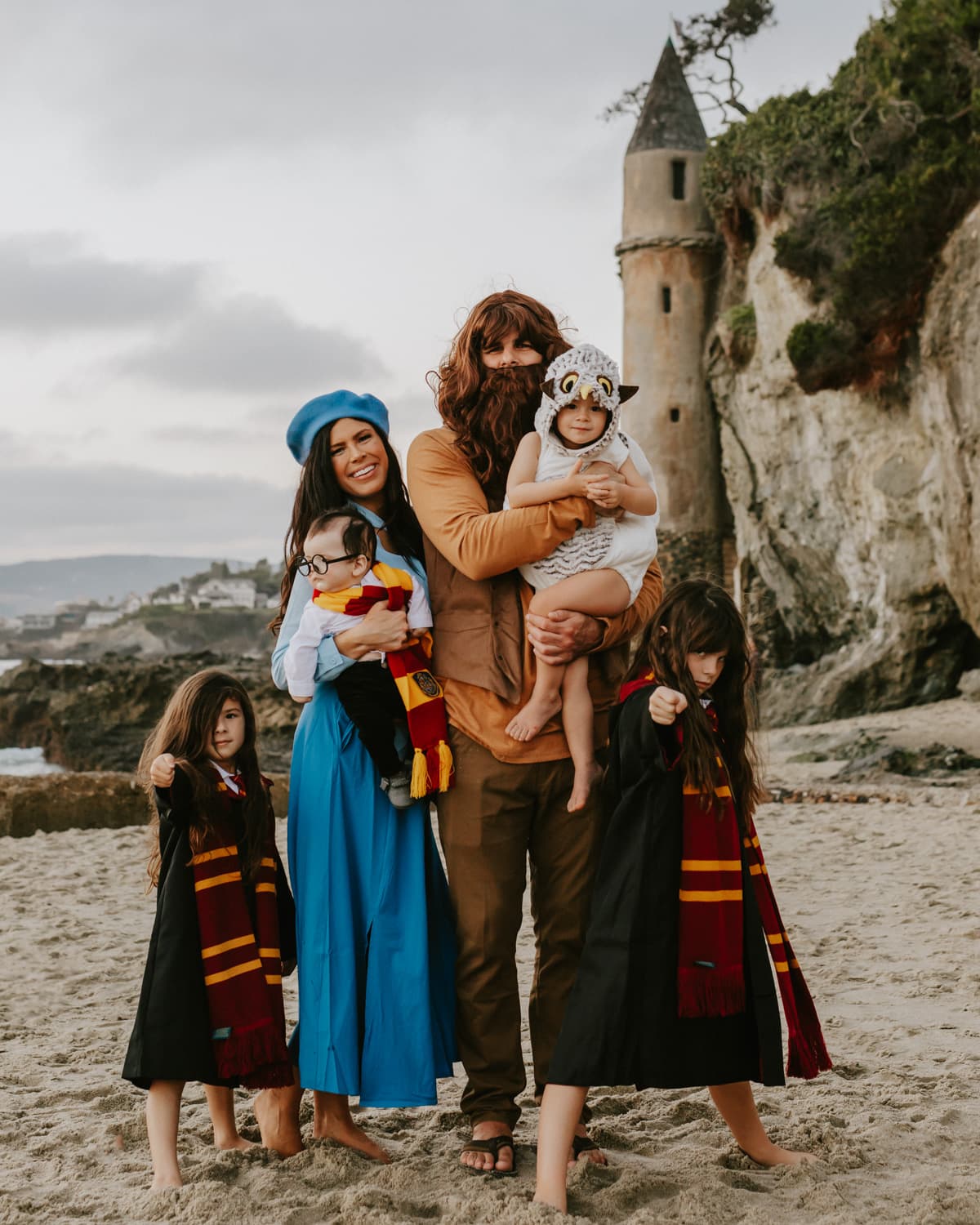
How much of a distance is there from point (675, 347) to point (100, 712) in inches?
542

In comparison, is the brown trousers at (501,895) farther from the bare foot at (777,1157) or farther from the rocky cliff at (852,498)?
the rocky cliff at (852,498)

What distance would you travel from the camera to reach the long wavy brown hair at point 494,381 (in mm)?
3264

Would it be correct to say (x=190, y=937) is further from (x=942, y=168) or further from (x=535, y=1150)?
(x=942, y=168)

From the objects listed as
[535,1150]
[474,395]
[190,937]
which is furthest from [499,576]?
[535,1150]

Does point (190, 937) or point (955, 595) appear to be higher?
point (955, 595)

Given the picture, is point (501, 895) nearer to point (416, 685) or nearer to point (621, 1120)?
point (416, 685)

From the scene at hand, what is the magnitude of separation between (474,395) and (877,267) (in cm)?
1481

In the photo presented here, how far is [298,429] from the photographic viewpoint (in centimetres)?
338

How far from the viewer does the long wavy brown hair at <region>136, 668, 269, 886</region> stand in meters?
3.05

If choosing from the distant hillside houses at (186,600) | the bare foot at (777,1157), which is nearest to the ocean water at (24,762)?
the bare foot at (777,1157)

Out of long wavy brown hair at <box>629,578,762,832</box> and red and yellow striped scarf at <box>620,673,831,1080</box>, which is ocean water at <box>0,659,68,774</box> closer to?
long wavy brown hair at <box>629,578,762,832</box>

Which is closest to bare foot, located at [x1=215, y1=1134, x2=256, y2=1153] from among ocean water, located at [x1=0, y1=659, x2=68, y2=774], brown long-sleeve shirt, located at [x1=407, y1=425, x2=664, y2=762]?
brown long-sleeve shirt, located at [x1=407, y1=425, x2=664, y2=762]

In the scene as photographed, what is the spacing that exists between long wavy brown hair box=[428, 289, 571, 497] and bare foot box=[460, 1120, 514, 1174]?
164cm

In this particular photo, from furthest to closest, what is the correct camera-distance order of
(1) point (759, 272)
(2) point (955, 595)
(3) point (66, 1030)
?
(1) point (759, 272) < (2) point (955, 595) < (3) point (66, 1030)
